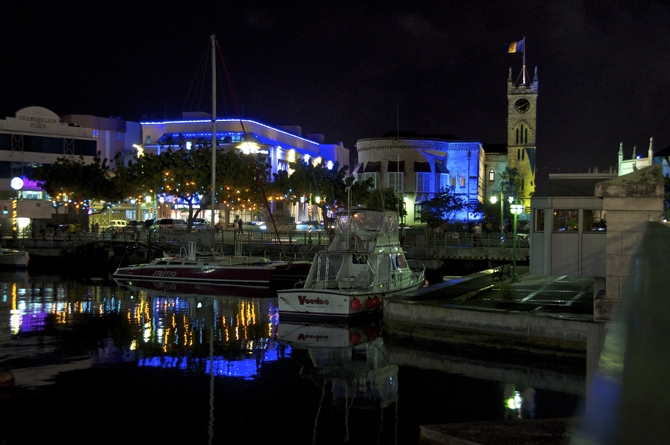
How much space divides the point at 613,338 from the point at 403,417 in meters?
11.1

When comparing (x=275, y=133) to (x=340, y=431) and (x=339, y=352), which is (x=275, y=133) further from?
(x=340, y=431)

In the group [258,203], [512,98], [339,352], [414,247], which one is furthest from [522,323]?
[512,98]

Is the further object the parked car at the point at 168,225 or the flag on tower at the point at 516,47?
the flag on tower at the point at 516,47

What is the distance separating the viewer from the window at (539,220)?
20.1m

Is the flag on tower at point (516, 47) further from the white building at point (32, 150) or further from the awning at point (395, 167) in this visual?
the white building at point (32, 150)

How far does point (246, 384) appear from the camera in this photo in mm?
18438

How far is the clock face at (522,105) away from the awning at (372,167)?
104 feet

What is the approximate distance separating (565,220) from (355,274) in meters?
13.2

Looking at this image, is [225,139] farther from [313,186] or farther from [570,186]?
[570,186]

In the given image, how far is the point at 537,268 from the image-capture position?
19.1 m

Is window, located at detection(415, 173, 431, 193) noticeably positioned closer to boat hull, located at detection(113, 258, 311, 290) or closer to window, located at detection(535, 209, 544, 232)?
boat hull, located at detection(113, 258, 311, 290)

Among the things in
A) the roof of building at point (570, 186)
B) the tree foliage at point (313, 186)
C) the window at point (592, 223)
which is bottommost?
the window at point (592, 223)

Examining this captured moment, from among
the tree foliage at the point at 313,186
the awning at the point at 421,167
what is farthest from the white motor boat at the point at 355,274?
the awning at the point at 421,167

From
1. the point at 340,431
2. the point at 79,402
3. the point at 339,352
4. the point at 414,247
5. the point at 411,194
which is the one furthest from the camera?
the point at 411,194
